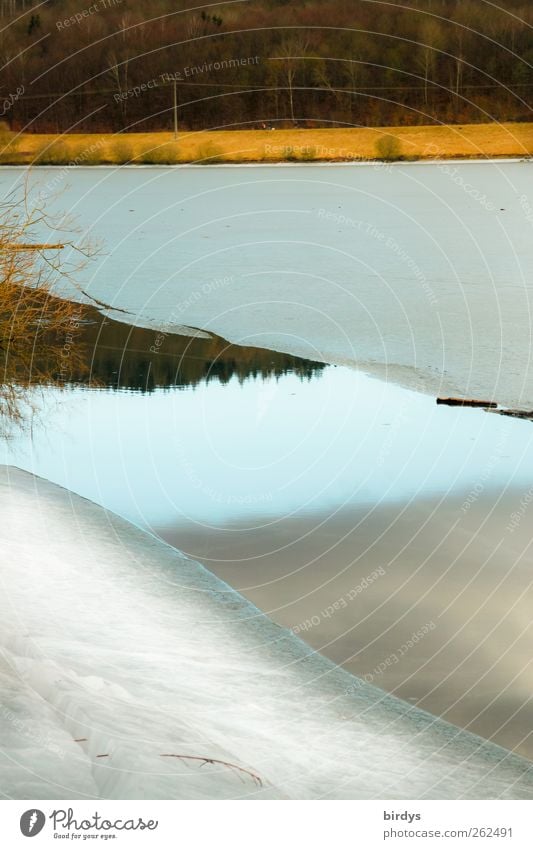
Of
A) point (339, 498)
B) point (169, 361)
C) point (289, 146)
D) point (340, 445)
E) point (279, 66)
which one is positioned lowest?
point (339, 498)

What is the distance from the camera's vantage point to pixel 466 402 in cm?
892

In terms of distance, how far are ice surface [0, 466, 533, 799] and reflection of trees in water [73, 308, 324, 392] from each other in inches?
196

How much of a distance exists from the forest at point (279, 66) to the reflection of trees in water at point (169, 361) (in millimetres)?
28706

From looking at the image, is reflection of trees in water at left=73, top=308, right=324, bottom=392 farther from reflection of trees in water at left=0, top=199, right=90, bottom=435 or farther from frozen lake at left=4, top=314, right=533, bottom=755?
reflection of trees in water at left=0, top=199, right=90, bottom=435

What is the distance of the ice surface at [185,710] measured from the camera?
145 inches

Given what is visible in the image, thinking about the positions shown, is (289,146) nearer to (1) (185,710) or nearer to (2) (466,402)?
(2) (466,402)

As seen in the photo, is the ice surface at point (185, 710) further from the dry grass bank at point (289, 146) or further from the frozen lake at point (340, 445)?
the dry grass bank at point (289, 146)

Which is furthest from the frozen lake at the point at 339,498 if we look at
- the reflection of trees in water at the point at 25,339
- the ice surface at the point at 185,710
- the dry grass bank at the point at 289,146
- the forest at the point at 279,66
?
the dry grass bank at the point at 289,146

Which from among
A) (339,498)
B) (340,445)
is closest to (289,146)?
(340,445)

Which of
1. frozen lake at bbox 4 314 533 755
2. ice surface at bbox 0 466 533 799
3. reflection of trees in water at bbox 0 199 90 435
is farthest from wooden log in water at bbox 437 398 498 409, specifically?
ice surface at bbox 0 466 533 799

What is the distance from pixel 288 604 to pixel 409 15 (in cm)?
6636

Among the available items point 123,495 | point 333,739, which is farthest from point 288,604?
point 123,495

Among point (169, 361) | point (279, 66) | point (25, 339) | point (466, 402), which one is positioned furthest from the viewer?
point (279, 66)

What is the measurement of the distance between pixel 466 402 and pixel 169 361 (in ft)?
11.2
